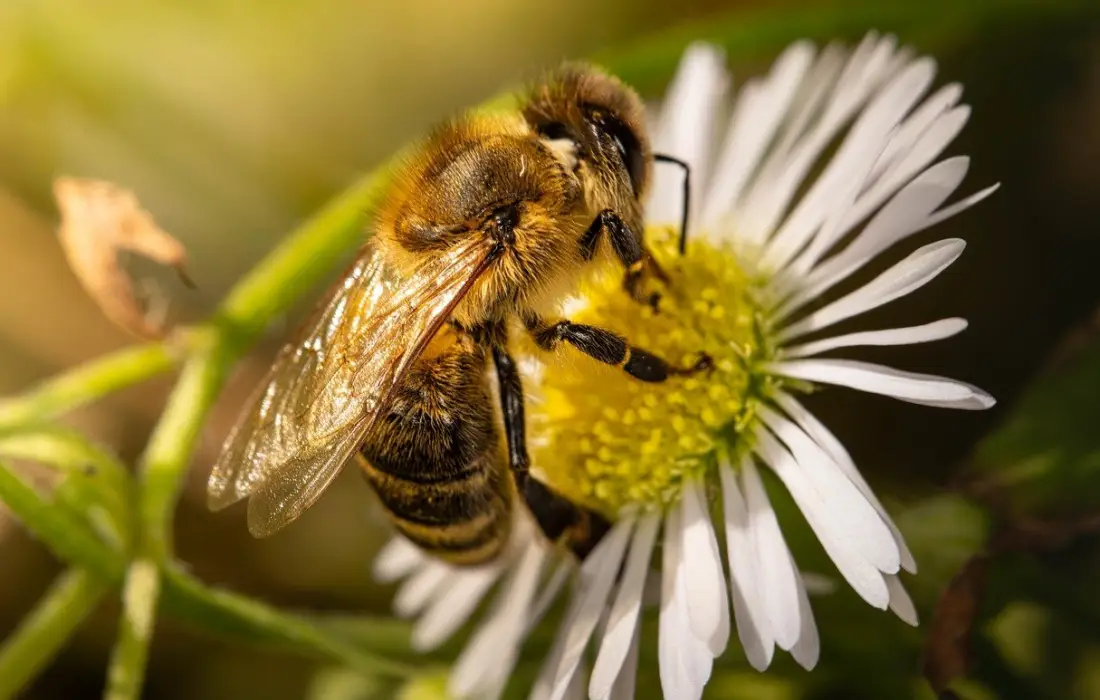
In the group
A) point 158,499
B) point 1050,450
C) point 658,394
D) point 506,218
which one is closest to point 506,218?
point 506,218

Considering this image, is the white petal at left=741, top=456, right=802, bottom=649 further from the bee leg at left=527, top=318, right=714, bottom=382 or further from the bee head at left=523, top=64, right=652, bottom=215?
the bee head at left=523, top=64, right=652, bottom=215

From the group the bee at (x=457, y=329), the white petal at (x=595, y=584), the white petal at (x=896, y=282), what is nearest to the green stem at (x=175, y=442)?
the bee at (x=457, y=329)

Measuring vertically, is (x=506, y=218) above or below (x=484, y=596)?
above

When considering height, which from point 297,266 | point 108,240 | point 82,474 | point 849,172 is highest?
point 849,172

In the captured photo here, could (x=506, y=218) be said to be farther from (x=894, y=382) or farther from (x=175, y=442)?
(x=175, y=442)

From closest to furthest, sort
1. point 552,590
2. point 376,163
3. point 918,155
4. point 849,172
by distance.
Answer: point 918,155
point 849,172
point 552,590
point 376,163

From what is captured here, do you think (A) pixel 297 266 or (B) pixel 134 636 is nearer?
(B) pixel 134 636

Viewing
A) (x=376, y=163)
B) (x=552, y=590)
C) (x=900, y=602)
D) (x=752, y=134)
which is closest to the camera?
(x=900, y=602)

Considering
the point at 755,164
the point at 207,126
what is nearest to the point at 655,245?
the point at 755,164
